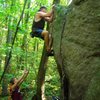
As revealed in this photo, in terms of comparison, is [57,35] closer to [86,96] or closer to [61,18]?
[61,18]

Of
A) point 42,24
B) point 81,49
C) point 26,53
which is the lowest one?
point 26,53

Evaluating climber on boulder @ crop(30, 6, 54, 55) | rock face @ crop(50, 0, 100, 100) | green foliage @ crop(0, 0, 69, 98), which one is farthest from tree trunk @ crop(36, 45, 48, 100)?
green foliage @ crop(0, 0, 69, 98)

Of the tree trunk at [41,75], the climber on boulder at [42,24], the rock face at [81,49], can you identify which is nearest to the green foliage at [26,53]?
the tree trunk at [41,75]

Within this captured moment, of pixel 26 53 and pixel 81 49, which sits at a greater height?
pixel 81 49

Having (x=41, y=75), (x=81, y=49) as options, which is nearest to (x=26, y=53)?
(x=41, y=75)

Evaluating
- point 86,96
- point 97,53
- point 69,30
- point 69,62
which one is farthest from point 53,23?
point 86,96

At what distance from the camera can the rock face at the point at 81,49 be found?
16.9 feet

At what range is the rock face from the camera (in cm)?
516

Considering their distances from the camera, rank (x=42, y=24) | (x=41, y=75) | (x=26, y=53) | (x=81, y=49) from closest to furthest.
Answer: (x=81, y=49), (x=42, y=24), (x=41, y=75), (x=26, y=53)

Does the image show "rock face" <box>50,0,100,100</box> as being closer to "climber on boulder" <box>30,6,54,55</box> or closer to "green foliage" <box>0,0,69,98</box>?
"climber on boulder" <box>30,6,54,55</box>

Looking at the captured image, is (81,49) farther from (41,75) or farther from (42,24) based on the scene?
(41,75)

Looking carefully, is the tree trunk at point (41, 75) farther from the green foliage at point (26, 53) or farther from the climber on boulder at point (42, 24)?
the green foliage at point (26, 53)

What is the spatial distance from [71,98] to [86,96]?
889 mm

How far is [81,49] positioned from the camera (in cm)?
579
